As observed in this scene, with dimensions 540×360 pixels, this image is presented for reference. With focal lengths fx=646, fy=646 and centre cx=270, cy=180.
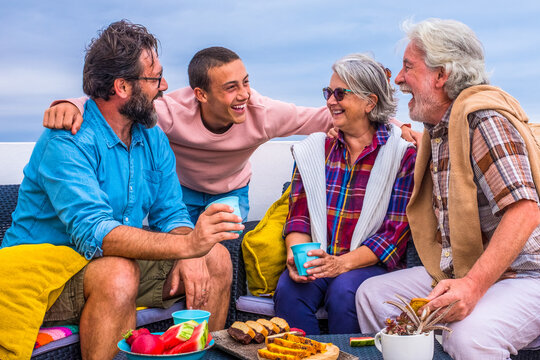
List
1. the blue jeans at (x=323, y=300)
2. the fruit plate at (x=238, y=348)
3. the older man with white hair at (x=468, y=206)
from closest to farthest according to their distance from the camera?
the fruit plate at (x=238, y=348) → the older man with white hair at (x=468, y=206) → the blue jeans at (x=323, y=300)

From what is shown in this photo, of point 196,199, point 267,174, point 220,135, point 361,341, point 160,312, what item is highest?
point 220,135

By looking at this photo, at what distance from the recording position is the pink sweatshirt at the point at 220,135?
3883mm

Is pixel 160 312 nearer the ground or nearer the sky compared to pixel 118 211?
nearer the ground

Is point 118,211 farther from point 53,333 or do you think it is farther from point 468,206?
point 468,206

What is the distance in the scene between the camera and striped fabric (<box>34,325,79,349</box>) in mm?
2629

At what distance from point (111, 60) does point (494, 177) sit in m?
1.83

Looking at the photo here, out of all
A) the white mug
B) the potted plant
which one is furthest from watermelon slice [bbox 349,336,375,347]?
the white mug

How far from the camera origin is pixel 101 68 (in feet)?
10.2

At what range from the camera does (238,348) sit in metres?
2.29

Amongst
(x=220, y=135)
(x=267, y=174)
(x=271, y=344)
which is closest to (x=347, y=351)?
(x=271, y=344)

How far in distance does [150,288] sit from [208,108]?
A: 4.44 feet

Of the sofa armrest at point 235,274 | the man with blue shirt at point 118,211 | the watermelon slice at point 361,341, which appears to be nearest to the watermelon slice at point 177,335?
the man with blue shirt at point 118,211

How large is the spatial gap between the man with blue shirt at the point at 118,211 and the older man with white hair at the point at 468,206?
2.75 ft

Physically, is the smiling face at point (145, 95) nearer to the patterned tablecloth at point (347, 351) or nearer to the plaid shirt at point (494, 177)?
the patterned tablecloth at point (347, 351)
